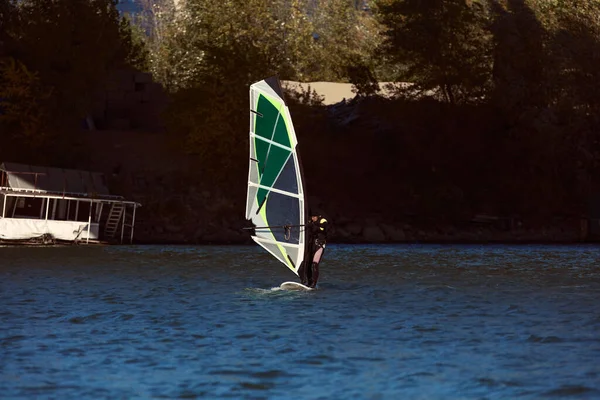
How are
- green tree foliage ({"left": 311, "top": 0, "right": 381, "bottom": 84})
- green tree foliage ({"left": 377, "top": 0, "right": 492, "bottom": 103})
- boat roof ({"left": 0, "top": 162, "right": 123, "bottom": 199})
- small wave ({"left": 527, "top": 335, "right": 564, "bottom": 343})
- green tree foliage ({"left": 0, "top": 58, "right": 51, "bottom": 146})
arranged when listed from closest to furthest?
small wave ({"left": 527, "top": 335, "right": 564, "bottom": 343})
boat roof ({"left": 0, "top": 162, "right": 123, "bottom": 199})
green tree foliage ({"left": 0, "top": 58, "right": 51, "bottom": 146})
green tree foliage ({"left": 377, "top": 0, "right": 492, "bottom": 103})
green tree foliage ({"left": 311, "top": 0, "right": 381, "bottom": 84})

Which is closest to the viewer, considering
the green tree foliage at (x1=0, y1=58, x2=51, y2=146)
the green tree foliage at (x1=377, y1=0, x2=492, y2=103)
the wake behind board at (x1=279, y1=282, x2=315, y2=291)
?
the wake behind board at (x1=279, y1=282, x2=315, y2=291)

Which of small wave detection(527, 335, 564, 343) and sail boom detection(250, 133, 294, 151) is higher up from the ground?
sail boom detection(250, 133, 294, 151)

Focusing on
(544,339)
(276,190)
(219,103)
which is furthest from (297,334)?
(219,103)

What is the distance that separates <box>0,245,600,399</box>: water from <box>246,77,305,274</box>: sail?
1.64 meters

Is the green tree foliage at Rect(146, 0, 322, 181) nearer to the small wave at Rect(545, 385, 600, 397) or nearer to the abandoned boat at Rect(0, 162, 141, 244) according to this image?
the abandoned boat at Rect(0, 162, 141, 244)

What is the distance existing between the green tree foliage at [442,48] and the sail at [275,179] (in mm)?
48275

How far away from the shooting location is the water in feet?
52.0

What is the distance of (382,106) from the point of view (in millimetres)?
77438

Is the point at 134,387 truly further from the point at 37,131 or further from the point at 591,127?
the point at 591,127

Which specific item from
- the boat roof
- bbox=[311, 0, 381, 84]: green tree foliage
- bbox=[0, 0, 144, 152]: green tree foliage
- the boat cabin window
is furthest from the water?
bbox=[311, 0, 381, 84]: green tree foliage

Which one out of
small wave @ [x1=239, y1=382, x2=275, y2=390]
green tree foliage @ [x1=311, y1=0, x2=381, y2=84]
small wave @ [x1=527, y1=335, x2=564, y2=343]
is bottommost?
small wave @ [x1=239, y1=382, x2=275, y2=390]

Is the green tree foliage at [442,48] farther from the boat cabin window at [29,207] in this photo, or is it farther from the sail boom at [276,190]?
the sail boom at [276,190]

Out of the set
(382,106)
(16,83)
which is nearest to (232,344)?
(16,83)

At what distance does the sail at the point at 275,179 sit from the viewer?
27594 mm
